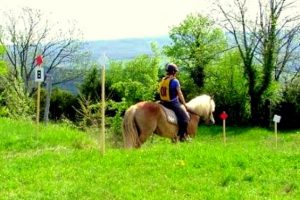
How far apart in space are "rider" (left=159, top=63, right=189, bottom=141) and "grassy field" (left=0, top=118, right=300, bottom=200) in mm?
2916

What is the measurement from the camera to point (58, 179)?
413 inches

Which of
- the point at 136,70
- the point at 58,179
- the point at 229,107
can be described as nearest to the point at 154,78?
the point at 136,70

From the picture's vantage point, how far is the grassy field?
9.49m

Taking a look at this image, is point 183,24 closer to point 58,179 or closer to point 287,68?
point 287,68

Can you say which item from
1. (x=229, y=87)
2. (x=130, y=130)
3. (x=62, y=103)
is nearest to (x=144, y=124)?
(x=130, y=130)

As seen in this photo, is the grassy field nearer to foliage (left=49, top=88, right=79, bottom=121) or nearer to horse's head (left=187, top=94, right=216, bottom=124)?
horse's head (left=187, top=94, right=216, bottom=124)

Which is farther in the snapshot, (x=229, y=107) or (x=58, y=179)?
(x=229, y=107)

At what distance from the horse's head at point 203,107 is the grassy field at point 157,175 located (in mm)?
3854

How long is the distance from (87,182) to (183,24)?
53594mm

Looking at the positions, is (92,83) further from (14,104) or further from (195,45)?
(14,104)

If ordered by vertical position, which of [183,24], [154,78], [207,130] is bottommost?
[207,130]

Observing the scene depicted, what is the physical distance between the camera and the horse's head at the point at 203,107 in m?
16.8

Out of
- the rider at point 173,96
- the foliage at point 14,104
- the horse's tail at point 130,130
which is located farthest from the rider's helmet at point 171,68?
the foliage at point 14,104

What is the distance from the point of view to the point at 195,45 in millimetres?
61656
